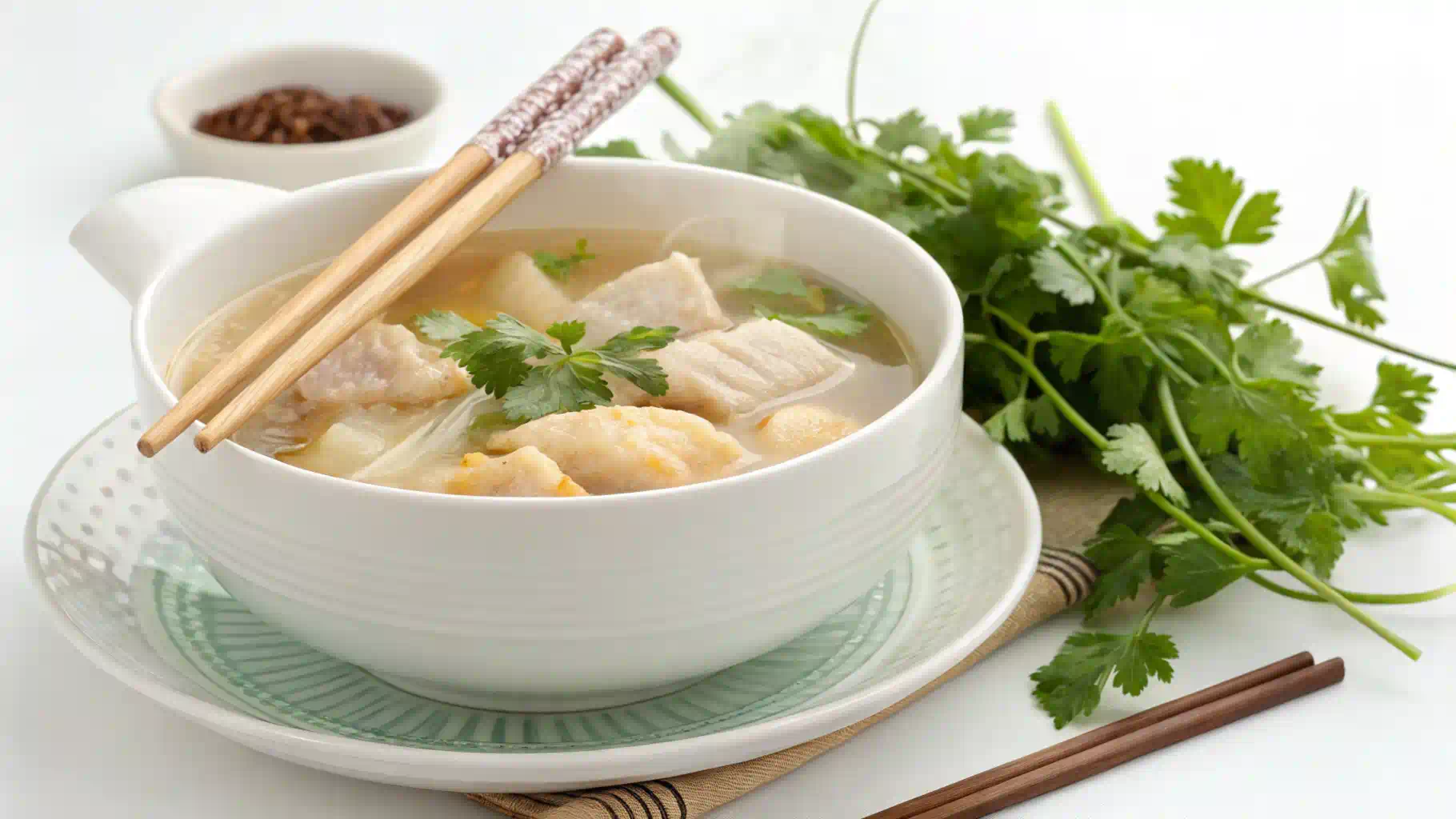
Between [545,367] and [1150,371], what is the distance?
1.00 meters

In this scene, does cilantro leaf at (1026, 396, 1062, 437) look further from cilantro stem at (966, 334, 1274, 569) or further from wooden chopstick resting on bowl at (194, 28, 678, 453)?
wooden chopstick resting on bowl at (194, 28, 678, 453)

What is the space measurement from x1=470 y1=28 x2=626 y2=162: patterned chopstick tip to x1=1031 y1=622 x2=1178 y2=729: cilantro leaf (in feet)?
3.33

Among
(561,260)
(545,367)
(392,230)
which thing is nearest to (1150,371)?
(561,260)

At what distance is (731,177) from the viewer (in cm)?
216

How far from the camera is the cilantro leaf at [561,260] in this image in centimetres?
219

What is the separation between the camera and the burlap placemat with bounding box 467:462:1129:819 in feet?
5.45

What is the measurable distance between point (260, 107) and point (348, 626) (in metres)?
2.43

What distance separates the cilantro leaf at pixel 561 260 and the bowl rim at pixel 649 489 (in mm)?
117

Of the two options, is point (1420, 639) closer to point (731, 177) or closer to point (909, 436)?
point (909, 436)

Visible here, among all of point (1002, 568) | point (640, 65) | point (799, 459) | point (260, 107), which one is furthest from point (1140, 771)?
point (260, 107)

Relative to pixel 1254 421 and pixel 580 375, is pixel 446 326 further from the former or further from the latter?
pixel 1254 421

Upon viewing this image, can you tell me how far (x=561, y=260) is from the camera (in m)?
2.21

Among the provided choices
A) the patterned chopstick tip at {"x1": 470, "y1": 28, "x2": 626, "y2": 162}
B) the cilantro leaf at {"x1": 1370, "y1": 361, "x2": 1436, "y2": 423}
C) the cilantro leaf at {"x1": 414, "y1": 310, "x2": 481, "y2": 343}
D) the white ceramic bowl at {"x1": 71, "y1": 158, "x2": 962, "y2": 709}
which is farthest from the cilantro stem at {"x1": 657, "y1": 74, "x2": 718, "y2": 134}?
the cilantro leaf at {"x1": 1370, "y1": 361, "x2": 1436, "y2": 423}

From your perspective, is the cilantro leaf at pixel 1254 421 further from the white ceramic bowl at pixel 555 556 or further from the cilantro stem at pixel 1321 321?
the white ceramic bowl at pixel 555 556
